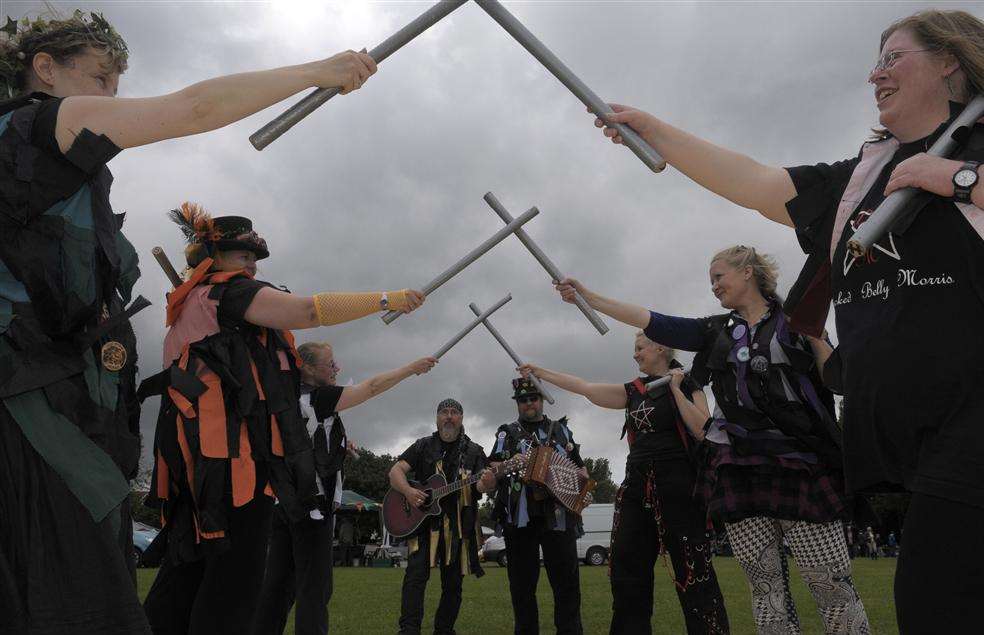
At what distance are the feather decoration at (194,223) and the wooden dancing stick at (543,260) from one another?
2636 mm

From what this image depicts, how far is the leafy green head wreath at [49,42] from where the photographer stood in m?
2.60

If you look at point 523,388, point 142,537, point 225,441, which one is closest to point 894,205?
point 225,441

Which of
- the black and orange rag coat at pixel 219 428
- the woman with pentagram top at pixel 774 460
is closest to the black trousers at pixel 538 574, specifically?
the woman with pentagram top at pixel 774 460

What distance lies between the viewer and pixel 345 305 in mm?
3680

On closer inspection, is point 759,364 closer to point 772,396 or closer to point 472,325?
point 772,396

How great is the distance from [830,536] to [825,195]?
7.99 ft

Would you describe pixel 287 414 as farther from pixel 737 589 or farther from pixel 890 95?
pixel 737 589

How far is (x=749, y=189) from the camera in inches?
102

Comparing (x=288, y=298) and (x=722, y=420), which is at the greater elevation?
(x=288, y=298)

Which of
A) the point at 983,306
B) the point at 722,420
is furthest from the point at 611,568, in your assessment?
the point at 983,306

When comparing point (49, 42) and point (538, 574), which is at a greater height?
point (49, 42)

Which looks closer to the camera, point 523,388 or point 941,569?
point 941,569

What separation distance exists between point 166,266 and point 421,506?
5010mm

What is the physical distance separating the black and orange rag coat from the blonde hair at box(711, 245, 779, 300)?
2.67 m
